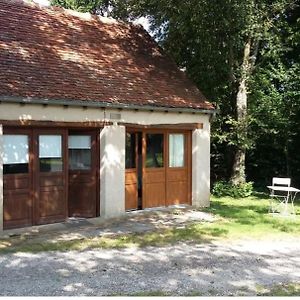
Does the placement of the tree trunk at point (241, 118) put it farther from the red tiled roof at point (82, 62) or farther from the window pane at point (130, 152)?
the window pane at point (130, 152)

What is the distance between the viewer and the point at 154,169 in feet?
48.3

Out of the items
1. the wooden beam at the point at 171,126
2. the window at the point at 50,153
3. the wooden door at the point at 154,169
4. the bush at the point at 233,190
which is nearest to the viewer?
the window at the point at 50,153

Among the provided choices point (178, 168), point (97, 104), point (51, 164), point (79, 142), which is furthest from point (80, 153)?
point (178, 168)

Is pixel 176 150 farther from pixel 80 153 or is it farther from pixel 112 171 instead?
pixel 80 153

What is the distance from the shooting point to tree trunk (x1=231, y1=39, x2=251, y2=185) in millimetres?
19016

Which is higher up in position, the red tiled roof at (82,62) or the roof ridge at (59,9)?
the roof ridge at (59,9)

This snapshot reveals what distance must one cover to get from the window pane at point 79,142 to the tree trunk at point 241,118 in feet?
25.5

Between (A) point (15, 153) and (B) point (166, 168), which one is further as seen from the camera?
(B) point (166, 168)

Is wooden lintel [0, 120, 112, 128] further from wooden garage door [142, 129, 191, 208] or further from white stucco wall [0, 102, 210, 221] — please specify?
wooden garage door [142, 129, 191, 208]

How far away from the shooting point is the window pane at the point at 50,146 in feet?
38.9

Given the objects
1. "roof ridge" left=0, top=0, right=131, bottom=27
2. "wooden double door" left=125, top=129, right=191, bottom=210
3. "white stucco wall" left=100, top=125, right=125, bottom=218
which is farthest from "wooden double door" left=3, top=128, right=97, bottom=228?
"roof ridge" left=0, top=0, right=131, bottom=27

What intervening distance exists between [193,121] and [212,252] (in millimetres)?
6593

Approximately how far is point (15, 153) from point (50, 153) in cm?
95

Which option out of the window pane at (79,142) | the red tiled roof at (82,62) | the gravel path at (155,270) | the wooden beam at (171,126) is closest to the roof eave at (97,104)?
the red tiled roof at (82,62)
